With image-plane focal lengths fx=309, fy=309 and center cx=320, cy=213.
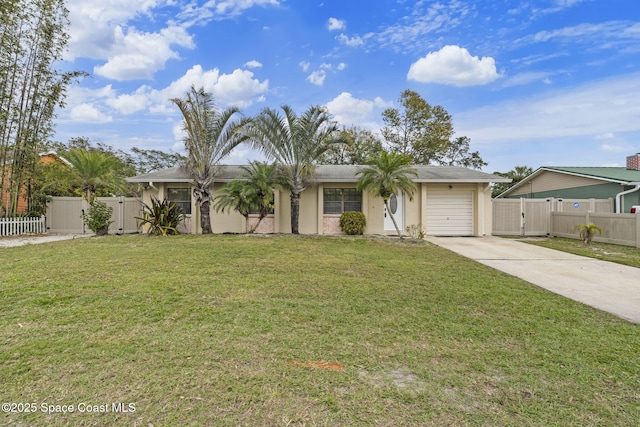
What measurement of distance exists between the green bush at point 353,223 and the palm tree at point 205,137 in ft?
17.7

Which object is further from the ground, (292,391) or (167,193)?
(167,193)

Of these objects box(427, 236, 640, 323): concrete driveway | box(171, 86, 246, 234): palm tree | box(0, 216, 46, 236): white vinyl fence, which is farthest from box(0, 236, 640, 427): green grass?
box(0, 216, 46, 236): white vinyl fence

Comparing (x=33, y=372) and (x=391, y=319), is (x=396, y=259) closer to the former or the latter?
(x=391, y=319)

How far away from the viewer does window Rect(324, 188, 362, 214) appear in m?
13.7

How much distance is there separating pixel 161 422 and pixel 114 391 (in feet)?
1.84

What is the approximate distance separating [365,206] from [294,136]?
4303mm

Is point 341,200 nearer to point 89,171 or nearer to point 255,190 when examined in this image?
point 255,190

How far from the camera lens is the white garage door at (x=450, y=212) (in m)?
13.8

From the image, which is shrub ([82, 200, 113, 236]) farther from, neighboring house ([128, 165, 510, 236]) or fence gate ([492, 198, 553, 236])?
fence gate ([492, 198, 553, 236])

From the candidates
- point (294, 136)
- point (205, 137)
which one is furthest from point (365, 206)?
point (205, 137)

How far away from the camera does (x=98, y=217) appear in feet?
41.5

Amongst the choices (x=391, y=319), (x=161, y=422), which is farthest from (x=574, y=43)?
(x=161, y=422)

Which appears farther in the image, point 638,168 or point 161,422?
point 638,168

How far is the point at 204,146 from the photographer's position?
40.4 ft
